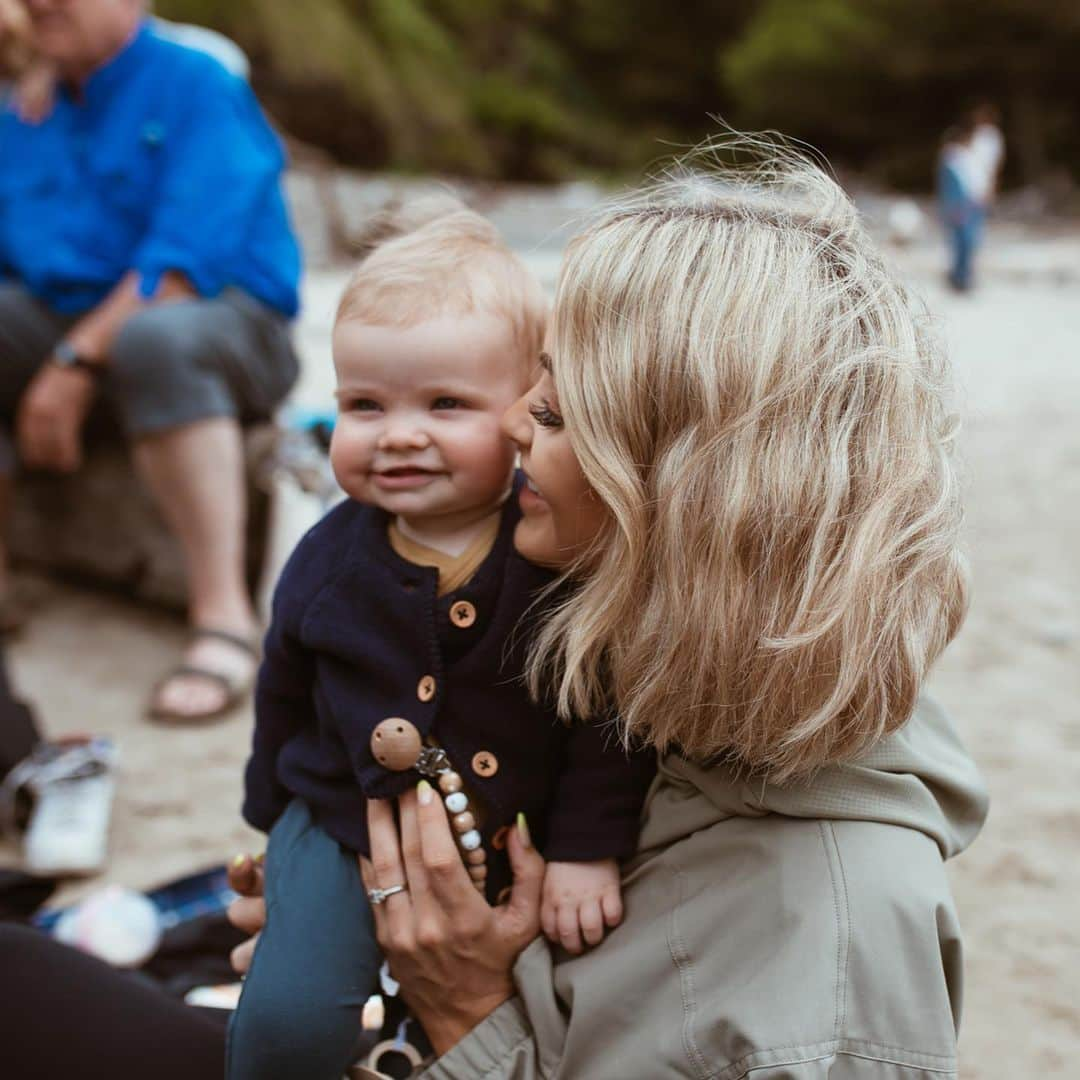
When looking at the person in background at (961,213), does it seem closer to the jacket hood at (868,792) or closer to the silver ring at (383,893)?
the jacket hood at (868,792)

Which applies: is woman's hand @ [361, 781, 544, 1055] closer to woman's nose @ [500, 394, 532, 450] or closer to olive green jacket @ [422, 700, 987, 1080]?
olive green jacket @ [422, 700, 987, 1080]

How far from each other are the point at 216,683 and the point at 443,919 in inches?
76.7

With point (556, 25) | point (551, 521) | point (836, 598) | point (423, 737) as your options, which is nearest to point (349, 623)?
point (423, 737)

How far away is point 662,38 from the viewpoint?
92.9 feet

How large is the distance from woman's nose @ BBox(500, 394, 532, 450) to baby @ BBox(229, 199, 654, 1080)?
78 mm

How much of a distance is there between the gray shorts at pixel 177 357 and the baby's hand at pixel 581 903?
2058 mm

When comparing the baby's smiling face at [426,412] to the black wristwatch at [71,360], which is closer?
the baby's smiling face at [426,412]

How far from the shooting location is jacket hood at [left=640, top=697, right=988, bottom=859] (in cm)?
109

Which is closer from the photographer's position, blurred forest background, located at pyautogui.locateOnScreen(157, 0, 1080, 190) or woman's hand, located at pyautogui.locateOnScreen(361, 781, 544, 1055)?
woman's hand, located at pyautogui.locateOnScreen(361, 781, 544, 1055)

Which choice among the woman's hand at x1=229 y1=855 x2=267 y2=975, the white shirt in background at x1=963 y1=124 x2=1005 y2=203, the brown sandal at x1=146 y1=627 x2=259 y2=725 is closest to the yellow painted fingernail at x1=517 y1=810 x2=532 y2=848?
the woman's hand at x1=229 y1=855 x2=267 y2=975

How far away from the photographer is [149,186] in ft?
10.2

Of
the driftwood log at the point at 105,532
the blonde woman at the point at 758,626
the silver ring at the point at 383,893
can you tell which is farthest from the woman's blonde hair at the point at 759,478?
the driftwood log at the point at 105,532

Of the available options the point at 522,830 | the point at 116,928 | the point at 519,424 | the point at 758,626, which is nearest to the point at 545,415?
the point at 519,424

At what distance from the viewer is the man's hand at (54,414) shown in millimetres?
3123
